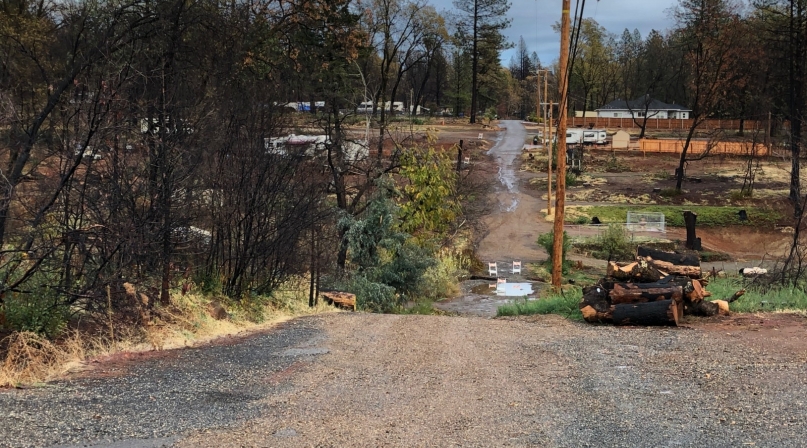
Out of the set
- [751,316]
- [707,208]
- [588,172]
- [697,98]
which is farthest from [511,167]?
[751,316]

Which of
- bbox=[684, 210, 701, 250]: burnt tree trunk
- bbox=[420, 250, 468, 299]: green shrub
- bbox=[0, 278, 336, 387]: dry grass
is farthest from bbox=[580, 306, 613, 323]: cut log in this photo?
bbox=[684, 210, 701, 250]: burnt tree trunk

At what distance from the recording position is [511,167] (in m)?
59.4

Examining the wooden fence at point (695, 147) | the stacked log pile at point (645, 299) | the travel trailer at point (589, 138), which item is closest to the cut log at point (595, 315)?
the stacked log pile at point (645, 299)

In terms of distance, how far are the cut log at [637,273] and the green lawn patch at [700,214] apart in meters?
28.2

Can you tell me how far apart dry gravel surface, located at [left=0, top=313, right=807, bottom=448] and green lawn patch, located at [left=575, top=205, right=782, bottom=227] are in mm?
32776

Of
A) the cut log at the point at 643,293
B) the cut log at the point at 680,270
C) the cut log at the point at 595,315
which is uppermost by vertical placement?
the cut log at the point at 680,270

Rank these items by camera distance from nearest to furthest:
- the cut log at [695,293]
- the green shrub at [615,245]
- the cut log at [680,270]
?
the cut log at [695,293] → the cut log at [680,270] → the green shrub at [615,245]

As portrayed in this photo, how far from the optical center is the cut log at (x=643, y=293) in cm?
1108

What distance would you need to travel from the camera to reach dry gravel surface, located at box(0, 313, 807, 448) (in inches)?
208

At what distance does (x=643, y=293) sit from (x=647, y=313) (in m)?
0.52

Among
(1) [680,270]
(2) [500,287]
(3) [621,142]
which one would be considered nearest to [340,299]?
(1) [680,270]

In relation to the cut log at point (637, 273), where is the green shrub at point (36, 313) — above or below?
above

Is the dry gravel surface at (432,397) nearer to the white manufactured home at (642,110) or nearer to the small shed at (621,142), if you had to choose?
the small shed at (621,142)

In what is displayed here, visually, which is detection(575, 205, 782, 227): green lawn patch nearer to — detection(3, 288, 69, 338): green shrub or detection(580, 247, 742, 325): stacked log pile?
detection(580, 247, 742, 325): stacked log pile
